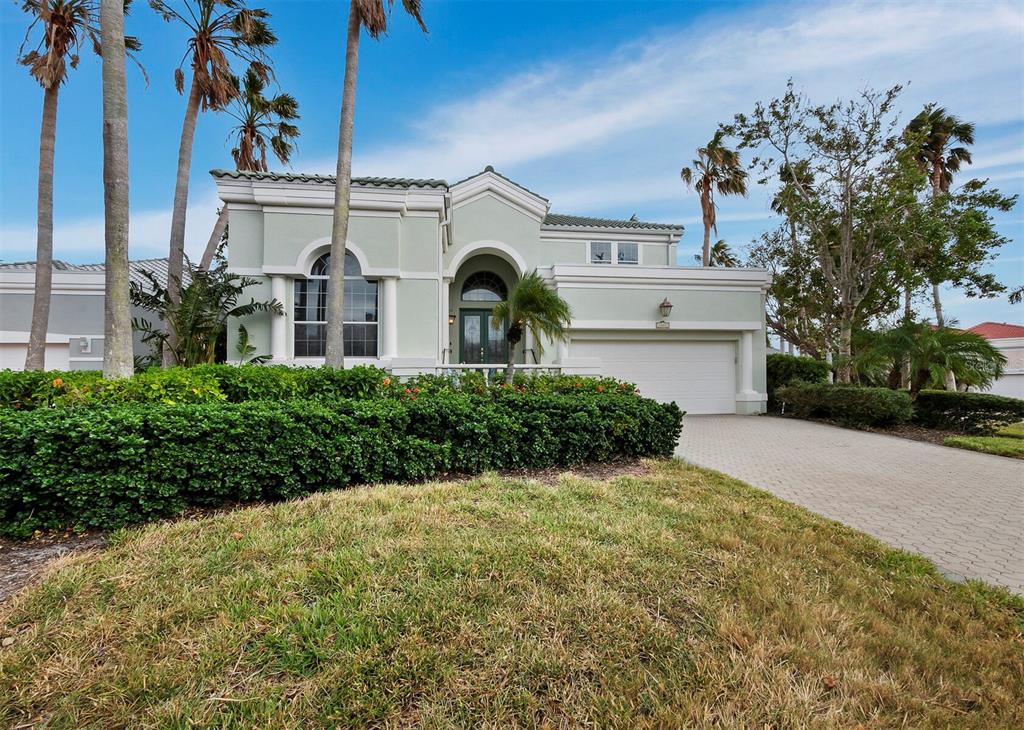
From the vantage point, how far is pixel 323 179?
10.2 m

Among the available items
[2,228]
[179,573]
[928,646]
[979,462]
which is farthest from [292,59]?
[979,462]

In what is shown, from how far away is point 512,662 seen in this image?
2.23 m

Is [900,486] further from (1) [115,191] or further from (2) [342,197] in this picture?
(1) [115,191]

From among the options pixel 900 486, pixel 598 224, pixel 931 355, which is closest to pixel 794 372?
pixel 931 355

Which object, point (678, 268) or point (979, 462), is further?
point (678, 268)

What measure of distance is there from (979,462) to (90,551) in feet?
39.5

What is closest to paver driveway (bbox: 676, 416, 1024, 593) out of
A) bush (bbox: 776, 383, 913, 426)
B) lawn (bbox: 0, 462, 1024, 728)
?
lawn (bbox: 0, 462, 1024, 728)

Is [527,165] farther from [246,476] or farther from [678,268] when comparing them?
[246,476]

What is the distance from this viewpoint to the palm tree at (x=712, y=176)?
2055 centimetres

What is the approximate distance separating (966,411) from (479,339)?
44.3 feet

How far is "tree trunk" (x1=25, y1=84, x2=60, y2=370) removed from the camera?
32.6 feet

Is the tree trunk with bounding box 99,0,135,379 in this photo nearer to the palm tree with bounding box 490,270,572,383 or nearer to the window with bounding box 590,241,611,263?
the palm tree with bounding box 490,270,572,383

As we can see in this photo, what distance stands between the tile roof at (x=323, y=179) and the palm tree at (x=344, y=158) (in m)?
1.56

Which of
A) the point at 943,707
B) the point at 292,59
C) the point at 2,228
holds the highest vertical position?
the point at 292,59
